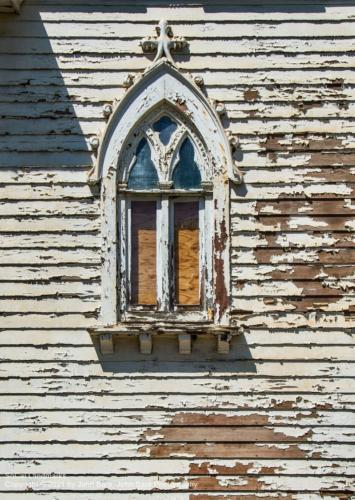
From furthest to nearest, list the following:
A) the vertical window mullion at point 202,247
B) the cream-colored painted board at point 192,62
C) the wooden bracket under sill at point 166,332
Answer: the cream-colored painted board at point 192,62
the vertical window mullion at point 202,247
the wooden bracket under sill at point 166,332

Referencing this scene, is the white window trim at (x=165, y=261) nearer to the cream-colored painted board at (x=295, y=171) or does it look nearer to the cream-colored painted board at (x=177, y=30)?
the cream-colored painted board at (x=295, y=171)

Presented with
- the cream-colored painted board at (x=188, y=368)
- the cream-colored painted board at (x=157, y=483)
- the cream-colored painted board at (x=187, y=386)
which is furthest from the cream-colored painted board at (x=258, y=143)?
the cream-colored painted board at (x=157, y=483)

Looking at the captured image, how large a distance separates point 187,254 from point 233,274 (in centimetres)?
41

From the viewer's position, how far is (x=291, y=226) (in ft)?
25.2

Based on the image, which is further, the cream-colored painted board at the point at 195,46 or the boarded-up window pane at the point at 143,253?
the cream-colored painted board at the point at 195,46

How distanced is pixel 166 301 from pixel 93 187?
109cm

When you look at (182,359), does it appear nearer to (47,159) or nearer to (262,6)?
(47,159)

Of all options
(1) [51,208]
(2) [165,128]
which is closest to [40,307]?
(1) [51,208]

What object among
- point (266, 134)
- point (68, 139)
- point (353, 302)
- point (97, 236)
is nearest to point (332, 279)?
point (353, 302)

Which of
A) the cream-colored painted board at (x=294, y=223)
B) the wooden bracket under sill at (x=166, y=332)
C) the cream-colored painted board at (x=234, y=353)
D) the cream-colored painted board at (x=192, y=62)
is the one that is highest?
the cream-colored painted board at (x=192, y=62)

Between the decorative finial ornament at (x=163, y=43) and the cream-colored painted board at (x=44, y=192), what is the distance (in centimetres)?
122

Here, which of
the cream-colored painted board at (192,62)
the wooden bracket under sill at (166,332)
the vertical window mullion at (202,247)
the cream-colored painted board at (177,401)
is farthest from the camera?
the cream-colored painted board at (192,62)

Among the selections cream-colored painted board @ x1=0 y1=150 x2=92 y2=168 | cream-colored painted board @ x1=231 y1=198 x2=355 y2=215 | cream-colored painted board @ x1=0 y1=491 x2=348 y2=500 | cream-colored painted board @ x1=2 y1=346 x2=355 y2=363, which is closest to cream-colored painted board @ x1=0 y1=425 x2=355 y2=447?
cream-colored painted board @ x1=0 y1=491 x2=348 y2=500

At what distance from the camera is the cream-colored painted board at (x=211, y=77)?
25.5ft
